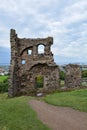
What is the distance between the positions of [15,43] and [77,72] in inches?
364

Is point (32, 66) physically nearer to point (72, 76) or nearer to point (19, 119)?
point (72, 76)

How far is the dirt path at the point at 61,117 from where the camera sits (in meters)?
16.2

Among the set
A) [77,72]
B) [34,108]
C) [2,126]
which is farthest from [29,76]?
[2,126]

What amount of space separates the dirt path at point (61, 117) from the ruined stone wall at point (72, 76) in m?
15.1

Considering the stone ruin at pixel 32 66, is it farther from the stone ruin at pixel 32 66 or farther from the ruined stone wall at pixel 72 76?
the ruined stone wall at pixel 72 76

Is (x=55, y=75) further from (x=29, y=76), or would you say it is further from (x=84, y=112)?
(x=84, y=112)

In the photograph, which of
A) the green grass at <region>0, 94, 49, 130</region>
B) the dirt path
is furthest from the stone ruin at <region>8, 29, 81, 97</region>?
→ the green grass at <region>0, 94, 49, 130</region>

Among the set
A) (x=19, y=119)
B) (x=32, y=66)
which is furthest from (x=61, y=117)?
(x=32, y=66)

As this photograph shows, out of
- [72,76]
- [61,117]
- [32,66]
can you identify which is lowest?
[61,117]

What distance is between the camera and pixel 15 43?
117 feet

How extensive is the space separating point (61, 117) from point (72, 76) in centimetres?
1899

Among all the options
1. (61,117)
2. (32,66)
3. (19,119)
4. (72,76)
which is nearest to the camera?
(19,119)

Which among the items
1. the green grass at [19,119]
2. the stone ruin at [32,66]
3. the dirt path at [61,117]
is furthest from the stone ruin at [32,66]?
the green grass at [19,119]

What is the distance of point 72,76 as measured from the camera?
3706 centimetres
